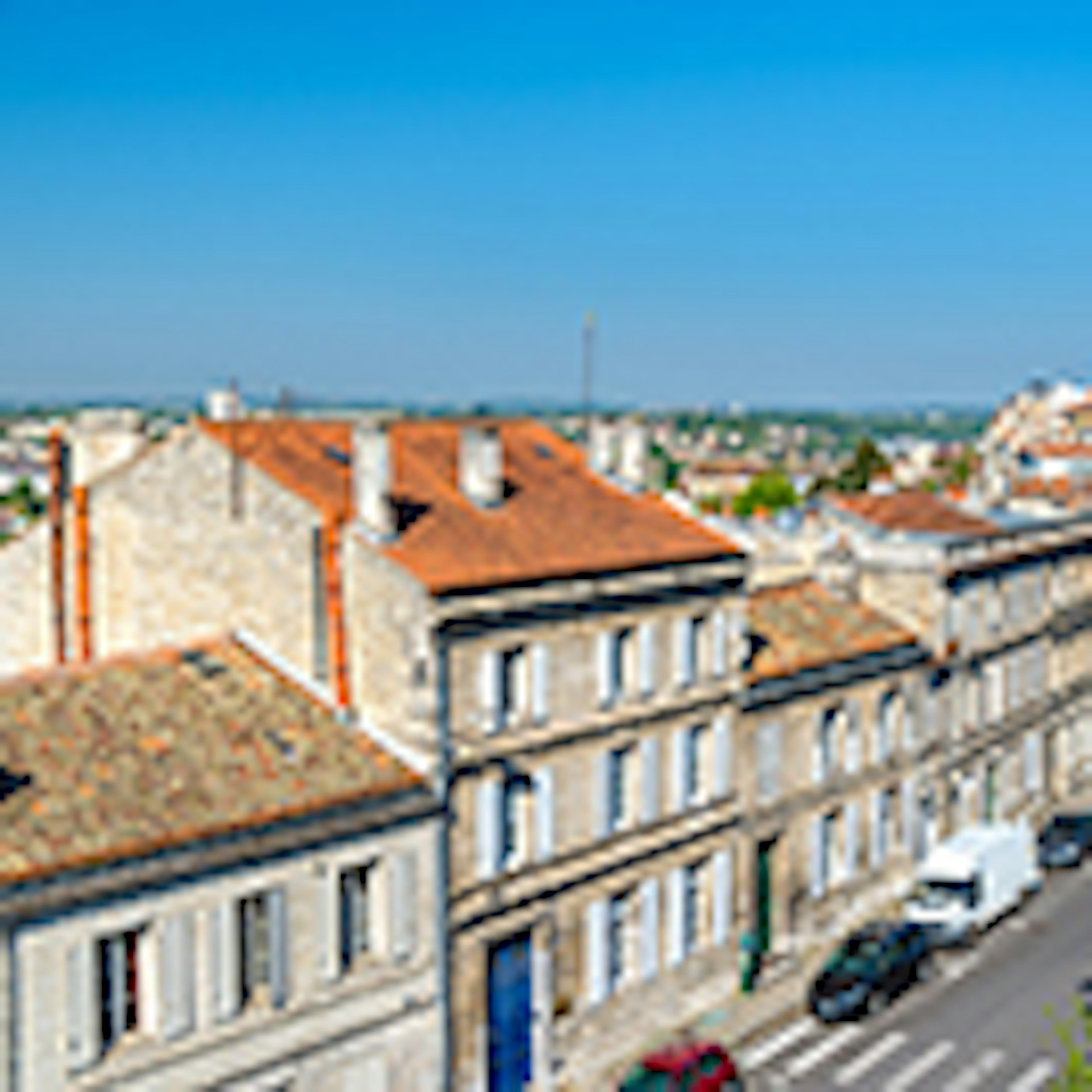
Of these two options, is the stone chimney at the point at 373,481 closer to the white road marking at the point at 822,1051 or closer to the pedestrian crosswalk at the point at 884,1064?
the pedestrian crosswalk at the point at 884,1064

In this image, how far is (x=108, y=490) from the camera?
3459 centimetres

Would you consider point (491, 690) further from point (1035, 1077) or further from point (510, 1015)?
point (1035, 1077)

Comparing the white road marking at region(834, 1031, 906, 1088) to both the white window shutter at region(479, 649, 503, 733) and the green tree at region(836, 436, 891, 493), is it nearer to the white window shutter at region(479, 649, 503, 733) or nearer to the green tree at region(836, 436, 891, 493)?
the white window shutter at region(479, 649, 503, 733)

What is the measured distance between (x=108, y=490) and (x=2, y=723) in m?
9.10

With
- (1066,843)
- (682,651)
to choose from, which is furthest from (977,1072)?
(1066,843)

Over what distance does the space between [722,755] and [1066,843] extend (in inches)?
734

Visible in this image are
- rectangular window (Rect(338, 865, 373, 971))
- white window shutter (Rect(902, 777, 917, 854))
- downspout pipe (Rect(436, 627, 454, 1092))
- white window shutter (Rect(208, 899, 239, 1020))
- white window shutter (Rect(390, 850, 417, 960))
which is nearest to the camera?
white window shutter (Rect(208, 899, 239, 1020))

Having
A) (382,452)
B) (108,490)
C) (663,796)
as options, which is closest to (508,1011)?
(663,796)

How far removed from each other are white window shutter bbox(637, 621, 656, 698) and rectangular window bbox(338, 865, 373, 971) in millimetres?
8602

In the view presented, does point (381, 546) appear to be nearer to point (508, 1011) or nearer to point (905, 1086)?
point (508, 1011)

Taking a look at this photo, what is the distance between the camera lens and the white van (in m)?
42.1

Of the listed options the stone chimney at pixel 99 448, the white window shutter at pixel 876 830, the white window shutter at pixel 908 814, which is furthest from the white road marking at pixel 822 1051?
the stone chimney at pixel 99 448

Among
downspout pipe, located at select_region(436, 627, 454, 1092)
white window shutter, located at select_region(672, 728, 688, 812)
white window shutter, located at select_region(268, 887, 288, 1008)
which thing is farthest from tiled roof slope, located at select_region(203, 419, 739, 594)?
white window shutter, located at select_region(268, 887, 288, 1008)

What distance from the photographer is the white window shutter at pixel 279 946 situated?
26438mm
